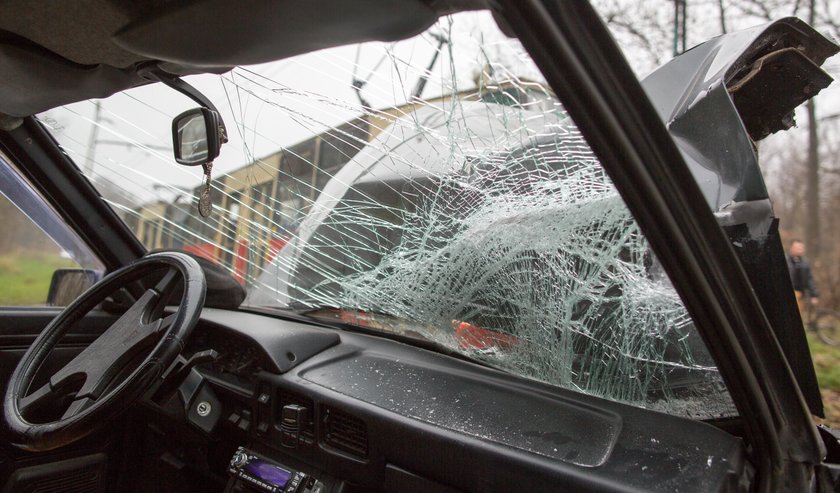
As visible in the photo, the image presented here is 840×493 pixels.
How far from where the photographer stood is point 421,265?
6.08ft

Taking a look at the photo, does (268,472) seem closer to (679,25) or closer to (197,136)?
(197,136)

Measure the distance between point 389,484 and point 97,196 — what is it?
1.71m

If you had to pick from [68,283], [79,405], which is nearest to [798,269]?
[79,405]

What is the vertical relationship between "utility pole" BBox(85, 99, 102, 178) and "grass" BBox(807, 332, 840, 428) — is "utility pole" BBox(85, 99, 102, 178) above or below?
above

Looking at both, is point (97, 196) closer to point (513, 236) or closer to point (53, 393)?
point (53, 393)

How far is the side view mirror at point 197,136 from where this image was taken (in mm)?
1803

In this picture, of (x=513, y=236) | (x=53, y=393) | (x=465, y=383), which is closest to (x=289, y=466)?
(x=465, y=383)

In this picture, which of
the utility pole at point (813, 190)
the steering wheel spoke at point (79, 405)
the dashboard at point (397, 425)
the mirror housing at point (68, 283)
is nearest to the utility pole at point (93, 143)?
the mirror housing at point (68, 283)

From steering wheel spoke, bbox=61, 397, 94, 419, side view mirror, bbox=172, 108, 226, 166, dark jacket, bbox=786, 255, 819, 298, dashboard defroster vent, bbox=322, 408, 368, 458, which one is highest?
side view mirror, bbox=172, 108, 226, 166

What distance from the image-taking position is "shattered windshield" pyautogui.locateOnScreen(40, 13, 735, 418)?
1.48 metres

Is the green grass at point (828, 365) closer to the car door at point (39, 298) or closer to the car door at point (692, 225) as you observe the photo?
the car door at point (692, 225)

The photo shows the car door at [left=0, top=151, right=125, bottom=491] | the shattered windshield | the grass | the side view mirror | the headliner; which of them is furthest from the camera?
the grass

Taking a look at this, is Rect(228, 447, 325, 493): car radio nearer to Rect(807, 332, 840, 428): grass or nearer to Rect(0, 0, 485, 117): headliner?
Rect(0, 0, 485, 117): headliner

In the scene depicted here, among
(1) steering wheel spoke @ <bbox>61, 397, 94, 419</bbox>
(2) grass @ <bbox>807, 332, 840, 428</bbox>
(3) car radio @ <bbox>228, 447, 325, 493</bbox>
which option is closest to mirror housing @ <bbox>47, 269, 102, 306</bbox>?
(1) steering wheel spoke @ <bbox>61, 397, 94, 419</bbox>
